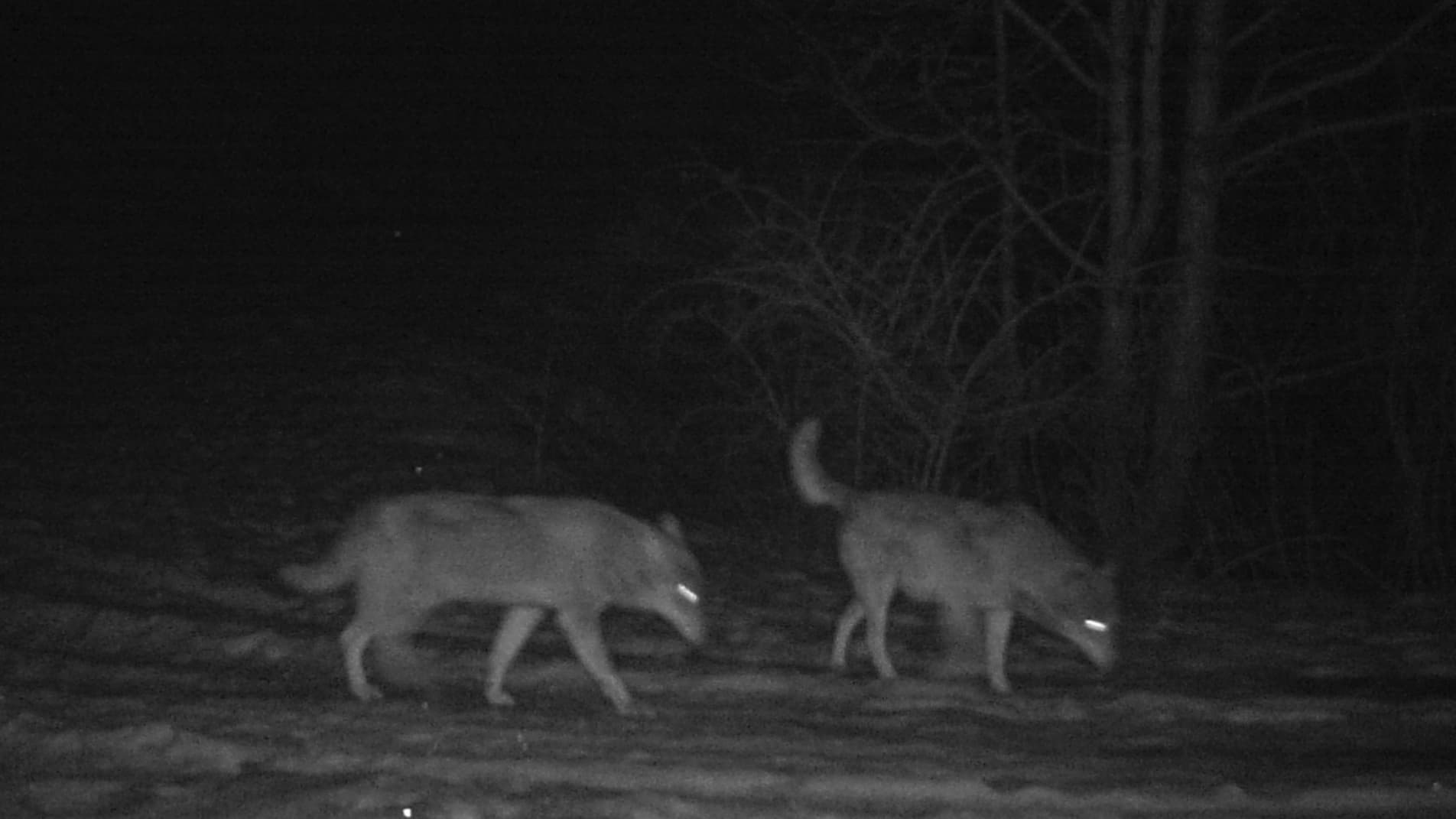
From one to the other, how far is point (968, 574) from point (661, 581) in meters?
2.18

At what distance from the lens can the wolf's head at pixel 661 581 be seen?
12352mm

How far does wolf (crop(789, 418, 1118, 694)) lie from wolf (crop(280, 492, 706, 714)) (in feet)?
5.58

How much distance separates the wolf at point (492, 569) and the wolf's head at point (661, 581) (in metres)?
0.01

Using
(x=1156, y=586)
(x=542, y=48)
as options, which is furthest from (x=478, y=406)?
(x=542, y=48)

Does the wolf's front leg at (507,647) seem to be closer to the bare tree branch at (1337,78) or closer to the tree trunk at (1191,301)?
the tree trunk at (1191,301)

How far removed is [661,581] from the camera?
41.0 ft

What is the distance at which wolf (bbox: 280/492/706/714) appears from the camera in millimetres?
11805

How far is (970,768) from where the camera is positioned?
10211mm

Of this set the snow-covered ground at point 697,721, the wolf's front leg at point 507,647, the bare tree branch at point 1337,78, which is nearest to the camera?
the snow-covered ground at point 697,721

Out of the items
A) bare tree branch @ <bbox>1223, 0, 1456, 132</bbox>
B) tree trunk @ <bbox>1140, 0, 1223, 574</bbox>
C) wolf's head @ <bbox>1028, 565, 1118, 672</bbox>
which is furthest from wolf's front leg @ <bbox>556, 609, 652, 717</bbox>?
bare tree branch @ <bbox>1223, 0, 1456, 132</bbox>

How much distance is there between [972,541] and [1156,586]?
17.1 feet

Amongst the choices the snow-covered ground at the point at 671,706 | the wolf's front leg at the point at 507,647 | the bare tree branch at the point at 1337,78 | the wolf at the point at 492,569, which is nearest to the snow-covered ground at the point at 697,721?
the snow-covered ground at the point at 671,706

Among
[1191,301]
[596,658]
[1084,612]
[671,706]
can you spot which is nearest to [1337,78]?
[1191,301]

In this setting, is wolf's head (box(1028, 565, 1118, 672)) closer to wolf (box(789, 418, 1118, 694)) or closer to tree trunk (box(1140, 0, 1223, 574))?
wolf (box(789, 418, 1118, 694))
